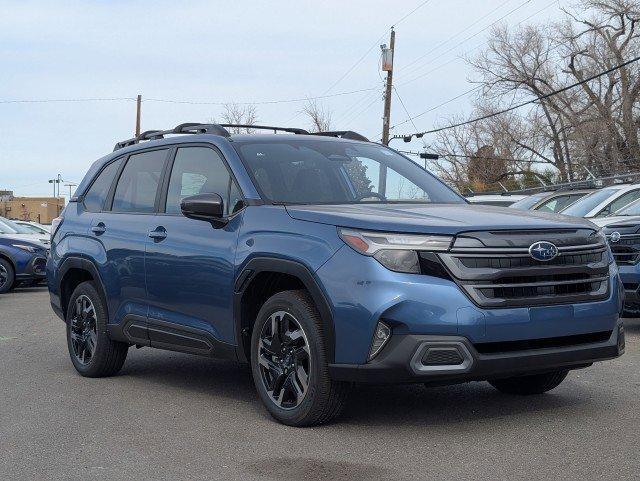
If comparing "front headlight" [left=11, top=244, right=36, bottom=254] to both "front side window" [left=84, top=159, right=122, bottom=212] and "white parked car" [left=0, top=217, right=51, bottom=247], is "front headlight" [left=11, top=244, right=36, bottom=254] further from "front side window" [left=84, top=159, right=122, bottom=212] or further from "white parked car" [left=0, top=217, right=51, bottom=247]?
"front side window" [left=84, top=159, right=122, bottom=212]

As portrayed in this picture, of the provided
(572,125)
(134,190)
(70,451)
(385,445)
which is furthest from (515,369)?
(572,125)

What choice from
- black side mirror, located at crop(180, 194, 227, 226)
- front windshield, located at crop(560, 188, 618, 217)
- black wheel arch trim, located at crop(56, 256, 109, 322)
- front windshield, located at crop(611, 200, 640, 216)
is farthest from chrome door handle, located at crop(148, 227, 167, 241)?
front windshield, located at crop(560, 188, 618, 217)

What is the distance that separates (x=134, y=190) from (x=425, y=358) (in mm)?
3430

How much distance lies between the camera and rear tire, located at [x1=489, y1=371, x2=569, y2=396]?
21.6 feet

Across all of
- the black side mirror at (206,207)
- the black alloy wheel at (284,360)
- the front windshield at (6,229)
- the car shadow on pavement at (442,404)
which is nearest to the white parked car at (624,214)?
the car shadow on pavement at (442,404)

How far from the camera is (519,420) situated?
19.5 ft

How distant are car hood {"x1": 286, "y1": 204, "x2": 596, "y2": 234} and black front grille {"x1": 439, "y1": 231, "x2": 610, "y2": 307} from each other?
0.28 feet

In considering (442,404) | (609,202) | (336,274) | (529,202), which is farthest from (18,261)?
(336,274)

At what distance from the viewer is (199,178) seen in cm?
707

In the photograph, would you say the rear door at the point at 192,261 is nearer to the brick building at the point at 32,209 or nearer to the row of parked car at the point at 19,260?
the row of parked car at the point at 19,260

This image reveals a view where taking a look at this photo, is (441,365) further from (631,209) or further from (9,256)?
(9,256)

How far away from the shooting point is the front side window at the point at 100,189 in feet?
27.3

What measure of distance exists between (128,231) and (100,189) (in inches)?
42.4

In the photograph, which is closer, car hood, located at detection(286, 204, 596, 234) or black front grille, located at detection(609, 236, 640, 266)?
car hood, located at detection(286, 204, 596, 234)
